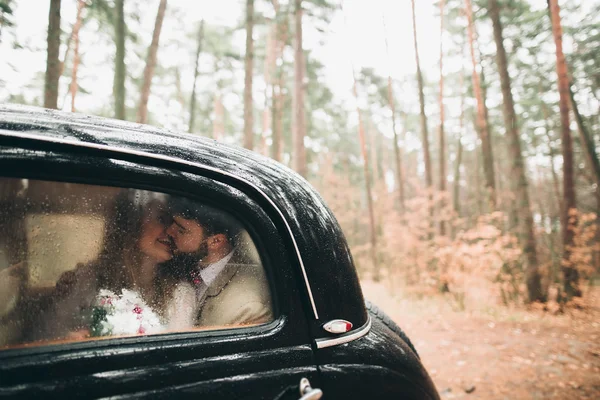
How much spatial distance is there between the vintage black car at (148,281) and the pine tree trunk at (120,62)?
810 cm

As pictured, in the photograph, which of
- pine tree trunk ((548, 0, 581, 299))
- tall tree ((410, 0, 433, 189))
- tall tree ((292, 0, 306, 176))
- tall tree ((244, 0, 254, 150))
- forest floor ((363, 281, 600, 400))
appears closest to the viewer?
forest floor ((363, 281, 600, 400))

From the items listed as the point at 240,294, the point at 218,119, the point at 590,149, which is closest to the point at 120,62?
the point at 240,294

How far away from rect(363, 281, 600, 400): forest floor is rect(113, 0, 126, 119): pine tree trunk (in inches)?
335

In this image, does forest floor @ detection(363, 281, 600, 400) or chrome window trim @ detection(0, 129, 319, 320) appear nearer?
chrome window trim @ detection(0, 129, 319, 320)

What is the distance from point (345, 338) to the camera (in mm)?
1268

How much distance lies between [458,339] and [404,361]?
6.41 metres

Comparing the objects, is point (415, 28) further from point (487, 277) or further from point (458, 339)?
point (458, 339)

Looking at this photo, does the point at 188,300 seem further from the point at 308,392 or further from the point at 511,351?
the point at 511,351

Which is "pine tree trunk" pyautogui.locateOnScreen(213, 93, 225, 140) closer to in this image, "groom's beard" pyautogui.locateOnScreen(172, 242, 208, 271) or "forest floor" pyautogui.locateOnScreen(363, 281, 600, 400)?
"forest floor" pyautogui.locateOnScreen(363, 281, 600, 400)

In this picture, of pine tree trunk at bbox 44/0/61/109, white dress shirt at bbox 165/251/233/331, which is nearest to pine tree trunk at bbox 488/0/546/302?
white dress shirt at bbox 165/251/233/331

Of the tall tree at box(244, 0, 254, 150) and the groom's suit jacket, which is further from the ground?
the tall tree at box(244, 0, 254, 150)

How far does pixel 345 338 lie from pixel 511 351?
6162mm

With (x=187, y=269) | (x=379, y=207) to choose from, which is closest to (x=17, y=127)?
(x=187, y=269)

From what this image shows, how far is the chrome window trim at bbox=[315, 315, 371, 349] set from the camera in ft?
3.95
